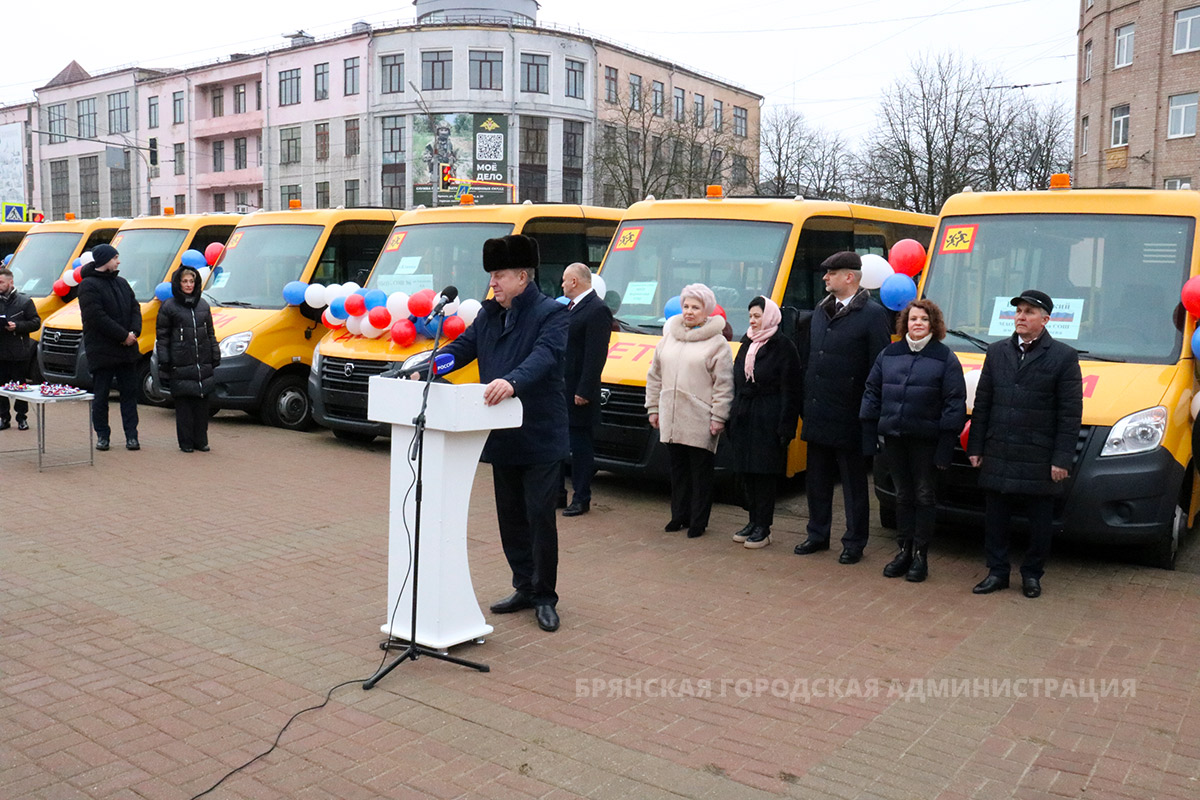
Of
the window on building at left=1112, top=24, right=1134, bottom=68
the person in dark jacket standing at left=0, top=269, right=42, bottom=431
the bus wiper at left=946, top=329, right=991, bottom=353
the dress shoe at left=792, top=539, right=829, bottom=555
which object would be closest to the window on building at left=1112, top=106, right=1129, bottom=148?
the window on building at left=1112, top=24, right=1134, bottom=68

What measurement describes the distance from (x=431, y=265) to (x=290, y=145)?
57534 millimetres

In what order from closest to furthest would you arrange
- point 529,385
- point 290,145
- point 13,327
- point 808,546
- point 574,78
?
point 529,385 → point 808,546 → point 13,327 → point 574,78 → point 290,145

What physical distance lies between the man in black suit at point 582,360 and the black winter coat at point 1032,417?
2939 mm

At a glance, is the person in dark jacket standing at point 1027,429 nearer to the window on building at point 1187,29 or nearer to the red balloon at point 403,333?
the red balloon at point 403,333

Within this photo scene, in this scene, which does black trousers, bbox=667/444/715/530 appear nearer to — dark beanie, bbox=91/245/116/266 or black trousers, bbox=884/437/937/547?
black trousers, bbox=884/437/937/547

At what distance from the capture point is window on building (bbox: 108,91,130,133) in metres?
74.9

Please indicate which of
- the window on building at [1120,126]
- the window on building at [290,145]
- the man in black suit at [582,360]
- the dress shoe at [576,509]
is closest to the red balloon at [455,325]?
the man in black suit at [582,360]

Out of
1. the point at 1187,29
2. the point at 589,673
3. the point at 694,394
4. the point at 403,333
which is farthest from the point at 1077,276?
the point at 1187,29

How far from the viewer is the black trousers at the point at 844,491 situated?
23.9 ft

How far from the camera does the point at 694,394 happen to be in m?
7.88

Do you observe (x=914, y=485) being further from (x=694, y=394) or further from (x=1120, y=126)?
(x=1120, y=126)

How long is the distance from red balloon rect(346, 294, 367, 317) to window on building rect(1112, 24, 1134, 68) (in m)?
39.4

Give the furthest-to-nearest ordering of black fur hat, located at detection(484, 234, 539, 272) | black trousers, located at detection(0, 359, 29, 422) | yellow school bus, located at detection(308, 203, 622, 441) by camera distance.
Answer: black trousers, located at detection(0, 359, 29, 422), yellow school bus, located at detection(308, 203, 622, 441), black fur hat, located at detection(484, 234, 539, 272)

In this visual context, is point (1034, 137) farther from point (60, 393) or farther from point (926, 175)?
point (60, 393)
